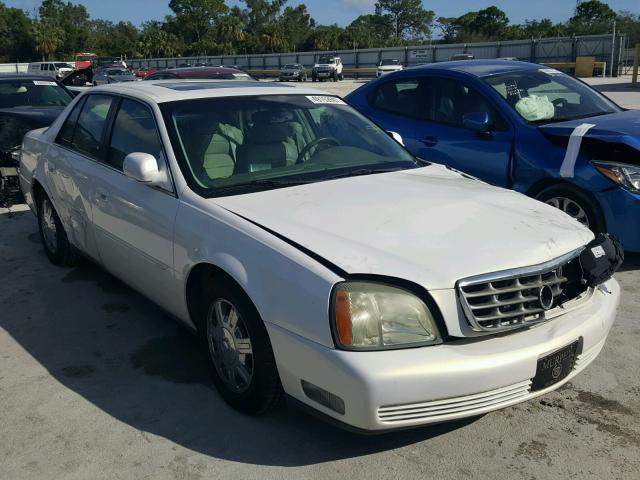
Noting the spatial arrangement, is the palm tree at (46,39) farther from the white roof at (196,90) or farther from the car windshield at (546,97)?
the white roof at (196,90)

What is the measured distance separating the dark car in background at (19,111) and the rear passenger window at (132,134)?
4178 millimetres

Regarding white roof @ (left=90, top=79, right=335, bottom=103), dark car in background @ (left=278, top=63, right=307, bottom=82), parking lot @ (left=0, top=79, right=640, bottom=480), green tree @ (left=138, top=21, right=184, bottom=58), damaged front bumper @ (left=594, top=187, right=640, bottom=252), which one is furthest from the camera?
green tree @ (left=138, top=21, right=184, bottom=58)

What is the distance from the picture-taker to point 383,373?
2498 millimetres

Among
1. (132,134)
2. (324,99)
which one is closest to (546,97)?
(324,99)

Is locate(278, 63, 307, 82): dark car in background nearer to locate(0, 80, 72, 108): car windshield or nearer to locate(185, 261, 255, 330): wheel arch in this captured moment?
locate(0, 80, 72, 108): car windshield

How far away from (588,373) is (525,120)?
274 centimetres

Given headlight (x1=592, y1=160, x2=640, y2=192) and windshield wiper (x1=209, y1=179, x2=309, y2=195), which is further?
headlight (x1=592, y1=160, x2=640, y2=192)

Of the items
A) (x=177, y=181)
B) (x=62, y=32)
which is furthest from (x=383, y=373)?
(x=62, y=32)

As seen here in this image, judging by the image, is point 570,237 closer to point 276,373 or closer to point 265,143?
point 276,373

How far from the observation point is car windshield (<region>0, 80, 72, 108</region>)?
9134 millimetres

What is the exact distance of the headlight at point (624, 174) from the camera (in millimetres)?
5016

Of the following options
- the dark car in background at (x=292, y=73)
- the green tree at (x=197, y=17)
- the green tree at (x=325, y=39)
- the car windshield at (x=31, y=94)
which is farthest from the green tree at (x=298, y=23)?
the car windshield at (x=31, y=94)

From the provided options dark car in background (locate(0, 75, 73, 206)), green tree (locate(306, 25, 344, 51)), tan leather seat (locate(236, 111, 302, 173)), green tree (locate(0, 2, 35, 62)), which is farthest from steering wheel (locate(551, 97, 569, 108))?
green tree (locate(0, 2, 35, 62))

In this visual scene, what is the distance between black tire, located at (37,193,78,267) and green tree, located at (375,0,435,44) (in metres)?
120
